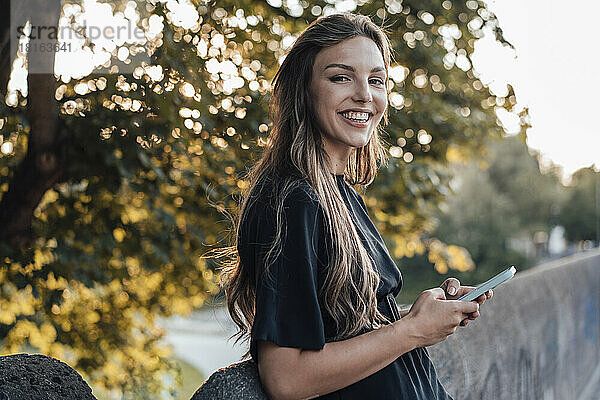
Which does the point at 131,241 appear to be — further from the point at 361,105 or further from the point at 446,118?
the point at 361,105

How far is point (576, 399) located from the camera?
15.7 ft

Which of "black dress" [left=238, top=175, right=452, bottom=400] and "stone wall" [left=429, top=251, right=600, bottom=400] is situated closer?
"black dress" [left=238, top=175, right=452, bottom=400]

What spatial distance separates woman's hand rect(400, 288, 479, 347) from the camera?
1.35m

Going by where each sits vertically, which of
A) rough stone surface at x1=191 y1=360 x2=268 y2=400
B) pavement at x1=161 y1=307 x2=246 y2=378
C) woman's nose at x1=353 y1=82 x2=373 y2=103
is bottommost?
pavement at x1=161 y1=307 x2=246 y2=378

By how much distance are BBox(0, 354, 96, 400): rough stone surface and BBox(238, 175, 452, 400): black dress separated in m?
0.33

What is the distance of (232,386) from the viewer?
4.27ft

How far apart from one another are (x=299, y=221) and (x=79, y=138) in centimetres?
257

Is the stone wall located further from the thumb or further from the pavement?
the pavement

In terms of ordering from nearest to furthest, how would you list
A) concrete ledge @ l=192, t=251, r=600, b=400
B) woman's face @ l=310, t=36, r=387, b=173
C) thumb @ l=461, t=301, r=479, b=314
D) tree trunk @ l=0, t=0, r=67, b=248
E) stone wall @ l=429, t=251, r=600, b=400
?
1. thumb @ l=461, t=301, r=479, b=314
2. woman's face @ l=310, t=36, r=387, b=173
3. concrete ledge @ l=192, t=251, r=600, b=400
4. stone wall @ l=429, t=251, r=600, b=400
5. tree trunk @ l=0, t=0, r=67, b=248

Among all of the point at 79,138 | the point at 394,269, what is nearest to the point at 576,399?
the point at 79,138

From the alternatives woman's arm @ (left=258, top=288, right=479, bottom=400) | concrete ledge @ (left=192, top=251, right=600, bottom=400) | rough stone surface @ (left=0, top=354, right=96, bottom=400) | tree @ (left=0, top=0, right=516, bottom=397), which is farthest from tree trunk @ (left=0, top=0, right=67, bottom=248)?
woman's arm @ (left=258, top=288, right=479, bottom=400)

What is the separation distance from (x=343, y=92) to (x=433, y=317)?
1.58 ft

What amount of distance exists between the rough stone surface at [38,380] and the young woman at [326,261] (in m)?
0.33

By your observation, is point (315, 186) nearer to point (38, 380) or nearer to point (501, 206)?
point (38, 380)
